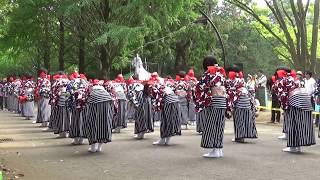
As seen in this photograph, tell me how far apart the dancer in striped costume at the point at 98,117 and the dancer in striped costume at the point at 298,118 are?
4.21 meters

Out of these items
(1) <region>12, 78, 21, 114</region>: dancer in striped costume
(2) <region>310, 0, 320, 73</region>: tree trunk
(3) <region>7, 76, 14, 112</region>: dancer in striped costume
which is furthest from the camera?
(3) <region>7, 76, 14, 112</region>: dancer in striped costume

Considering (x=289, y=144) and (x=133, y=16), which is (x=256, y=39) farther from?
(x=289, y=144)

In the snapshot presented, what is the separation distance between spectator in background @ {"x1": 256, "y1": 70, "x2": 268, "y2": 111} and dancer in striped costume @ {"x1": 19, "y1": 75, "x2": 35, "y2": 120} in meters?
10.5

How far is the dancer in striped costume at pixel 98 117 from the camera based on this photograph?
481 inches

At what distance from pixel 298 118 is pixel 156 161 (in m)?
3.57

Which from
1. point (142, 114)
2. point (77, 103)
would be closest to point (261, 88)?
point (142, 114)

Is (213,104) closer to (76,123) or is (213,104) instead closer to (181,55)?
(76,123)

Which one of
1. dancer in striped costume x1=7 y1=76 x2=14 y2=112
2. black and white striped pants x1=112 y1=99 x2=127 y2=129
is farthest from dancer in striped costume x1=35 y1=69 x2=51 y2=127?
dancer in striped costume x1=7 y1=76 x2=14 y2=112

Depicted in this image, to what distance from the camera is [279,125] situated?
2075 cm

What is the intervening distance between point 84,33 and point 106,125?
15.9 metres

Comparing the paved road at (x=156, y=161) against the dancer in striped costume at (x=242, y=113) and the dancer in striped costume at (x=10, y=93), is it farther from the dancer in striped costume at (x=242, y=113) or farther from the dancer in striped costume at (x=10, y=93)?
the dancer in striped costume at (x=10, y=93)

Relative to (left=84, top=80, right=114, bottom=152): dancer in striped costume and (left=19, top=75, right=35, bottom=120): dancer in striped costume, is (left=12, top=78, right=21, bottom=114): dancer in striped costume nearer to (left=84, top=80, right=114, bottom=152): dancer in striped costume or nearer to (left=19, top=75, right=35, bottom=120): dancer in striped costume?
(left=19, top=75, right=35, bottom=120): dancer in striped costume

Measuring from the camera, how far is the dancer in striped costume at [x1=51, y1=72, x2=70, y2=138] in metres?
15.2

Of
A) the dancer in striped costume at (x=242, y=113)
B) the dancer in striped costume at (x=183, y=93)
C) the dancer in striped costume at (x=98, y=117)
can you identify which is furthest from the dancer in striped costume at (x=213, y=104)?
the dancer in striped costume at (x=183, y=93)
